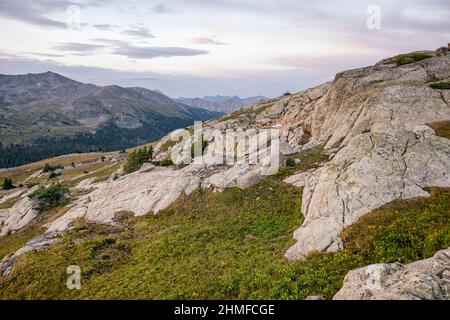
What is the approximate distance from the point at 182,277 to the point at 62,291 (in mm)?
11332

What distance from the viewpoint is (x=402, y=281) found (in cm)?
1492

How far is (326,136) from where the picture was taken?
5069 cm

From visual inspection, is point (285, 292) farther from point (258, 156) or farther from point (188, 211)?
point (258, 156)

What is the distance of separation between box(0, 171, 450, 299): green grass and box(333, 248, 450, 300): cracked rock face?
57.7 inches

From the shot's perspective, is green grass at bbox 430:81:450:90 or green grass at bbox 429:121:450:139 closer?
green grass at bbox 429:121:450:139

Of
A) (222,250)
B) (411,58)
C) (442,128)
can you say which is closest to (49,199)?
(222,250)

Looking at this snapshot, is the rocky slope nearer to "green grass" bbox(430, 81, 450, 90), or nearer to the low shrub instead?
"green grass" bbox(430, 81, 450, 90)

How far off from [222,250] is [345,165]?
12861 mm

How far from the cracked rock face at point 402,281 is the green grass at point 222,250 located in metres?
1.46

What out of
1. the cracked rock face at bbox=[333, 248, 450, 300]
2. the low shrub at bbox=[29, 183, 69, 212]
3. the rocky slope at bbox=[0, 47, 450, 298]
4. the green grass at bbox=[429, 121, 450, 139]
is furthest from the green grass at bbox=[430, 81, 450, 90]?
the low shrub at bbox=[29, 183, 69, 212]

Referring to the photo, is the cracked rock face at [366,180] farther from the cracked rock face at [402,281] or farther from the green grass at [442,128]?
the cracked rock face at [402,281]

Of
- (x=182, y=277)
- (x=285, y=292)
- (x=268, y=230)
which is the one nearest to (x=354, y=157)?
(x=268, y=230)

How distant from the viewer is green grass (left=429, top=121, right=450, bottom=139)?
1273 inches

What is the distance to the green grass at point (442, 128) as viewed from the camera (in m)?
32.3
